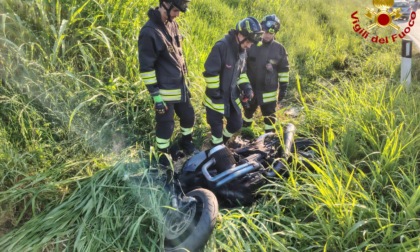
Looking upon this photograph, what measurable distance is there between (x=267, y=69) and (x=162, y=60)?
1388 millimetres

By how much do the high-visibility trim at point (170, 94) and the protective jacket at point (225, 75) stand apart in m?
0.34

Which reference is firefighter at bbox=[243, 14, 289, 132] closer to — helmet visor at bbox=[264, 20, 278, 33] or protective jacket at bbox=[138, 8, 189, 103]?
helmet visor at bbox=[264, 20, 278, 33]

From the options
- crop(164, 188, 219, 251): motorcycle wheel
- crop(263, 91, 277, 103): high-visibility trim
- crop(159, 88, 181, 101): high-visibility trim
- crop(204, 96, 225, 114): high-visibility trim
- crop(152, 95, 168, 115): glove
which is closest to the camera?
crop(164, 188, 219, 251): motorcycle wheel

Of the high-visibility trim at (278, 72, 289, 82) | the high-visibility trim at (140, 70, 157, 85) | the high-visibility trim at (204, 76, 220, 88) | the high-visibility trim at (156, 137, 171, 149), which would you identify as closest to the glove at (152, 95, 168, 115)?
the high-visibility trim at (140, 70, 157, 85)

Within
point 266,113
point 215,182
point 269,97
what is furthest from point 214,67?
point 215,182

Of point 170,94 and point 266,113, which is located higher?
point 170,94

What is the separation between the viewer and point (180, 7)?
3.04m

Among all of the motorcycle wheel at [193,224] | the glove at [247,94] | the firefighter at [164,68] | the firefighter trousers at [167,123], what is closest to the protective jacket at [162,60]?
the firefighter at [164,68]

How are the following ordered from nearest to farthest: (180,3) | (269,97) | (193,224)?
(193,224) < (180,3) < (269,97)

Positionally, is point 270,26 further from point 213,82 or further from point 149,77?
point 149,77

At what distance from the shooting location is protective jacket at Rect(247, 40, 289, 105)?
4.00 m

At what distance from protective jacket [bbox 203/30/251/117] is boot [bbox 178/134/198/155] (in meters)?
0.46

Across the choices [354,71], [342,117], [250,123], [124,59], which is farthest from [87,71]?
[354,71]

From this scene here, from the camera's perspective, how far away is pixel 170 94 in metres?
3.36
